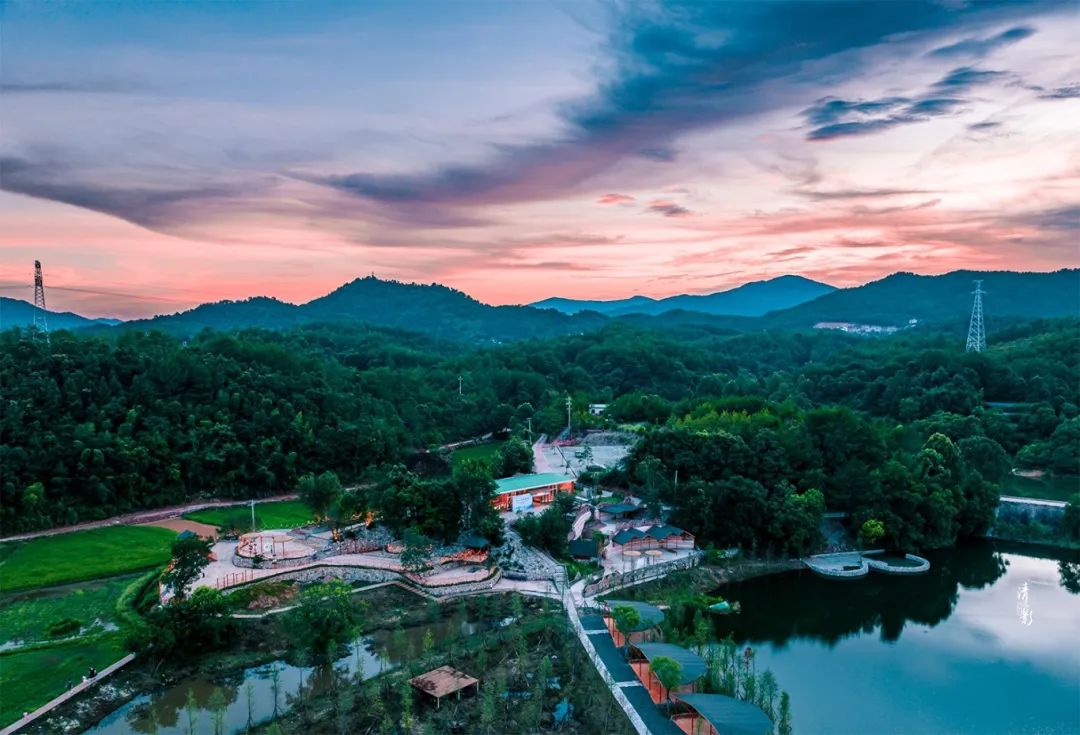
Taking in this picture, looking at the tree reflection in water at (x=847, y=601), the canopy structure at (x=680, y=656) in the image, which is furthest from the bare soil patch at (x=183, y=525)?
the tree reflection in water at (x=847, y=601)

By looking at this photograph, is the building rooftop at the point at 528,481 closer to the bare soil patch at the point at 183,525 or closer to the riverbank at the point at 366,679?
the riverbank at the point at 366,679

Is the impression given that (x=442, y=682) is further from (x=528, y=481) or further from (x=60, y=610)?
(x=528, y=481)

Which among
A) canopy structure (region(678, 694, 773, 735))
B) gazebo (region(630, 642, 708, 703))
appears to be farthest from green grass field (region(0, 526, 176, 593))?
canopy structure (region(678, 694, 773, 735))

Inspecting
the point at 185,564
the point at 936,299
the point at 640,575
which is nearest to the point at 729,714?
the point at 640,575

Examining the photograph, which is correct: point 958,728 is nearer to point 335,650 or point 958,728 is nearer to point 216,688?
point 335,650

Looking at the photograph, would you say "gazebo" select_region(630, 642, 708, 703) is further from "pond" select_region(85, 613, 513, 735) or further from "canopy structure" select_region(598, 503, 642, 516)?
"canopy structure" select_region(598, 503, 642, 516)

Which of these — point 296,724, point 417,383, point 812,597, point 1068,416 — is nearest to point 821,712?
point 812,597
